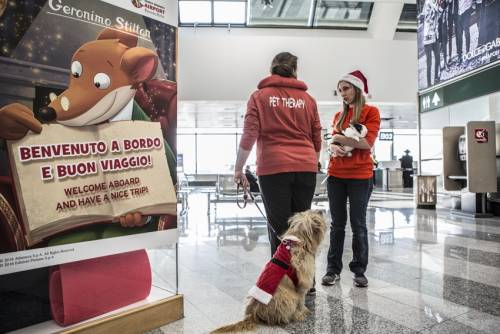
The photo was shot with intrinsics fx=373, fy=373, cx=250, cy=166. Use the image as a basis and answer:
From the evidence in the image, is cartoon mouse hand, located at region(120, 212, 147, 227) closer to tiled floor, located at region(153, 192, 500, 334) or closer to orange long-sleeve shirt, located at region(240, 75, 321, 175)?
tiled floor, located at region(153, 192, 500, 334)

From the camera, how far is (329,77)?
37.4 ft

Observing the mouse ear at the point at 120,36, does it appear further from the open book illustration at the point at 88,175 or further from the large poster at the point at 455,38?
the large poster at the point at 455,38

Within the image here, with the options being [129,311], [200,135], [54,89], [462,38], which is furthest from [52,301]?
[200,135]

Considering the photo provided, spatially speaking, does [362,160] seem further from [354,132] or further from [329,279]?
[329,279]

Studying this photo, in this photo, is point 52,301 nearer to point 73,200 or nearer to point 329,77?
point 73,200

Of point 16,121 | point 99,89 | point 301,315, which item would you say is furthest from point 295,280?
point 16,121

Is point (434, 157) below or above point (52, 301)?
above

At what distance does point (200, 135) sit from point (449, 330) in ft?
68.4

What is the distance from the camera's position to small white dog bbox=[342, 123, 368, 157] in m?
2.59

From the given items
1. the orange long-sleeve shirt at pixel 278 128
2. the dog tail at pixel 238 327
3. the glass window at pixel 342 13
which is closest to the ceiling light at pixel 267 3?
the glass window at pixel 342 13

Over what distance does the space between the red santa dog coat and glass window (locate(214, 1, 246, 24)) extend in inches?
464

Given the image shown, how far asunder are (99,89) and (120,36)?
30cm

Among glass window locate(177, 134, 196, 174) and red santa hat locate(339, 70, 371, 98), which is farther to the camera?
glass window locate(177, 134, 196, 174)

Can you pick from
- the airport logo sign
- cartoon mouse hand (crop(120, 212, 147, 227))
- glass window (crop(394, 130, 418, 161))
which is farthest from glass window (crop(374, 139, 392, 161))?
cartoon mouse hand (crop(120, 212, 147, 227))
